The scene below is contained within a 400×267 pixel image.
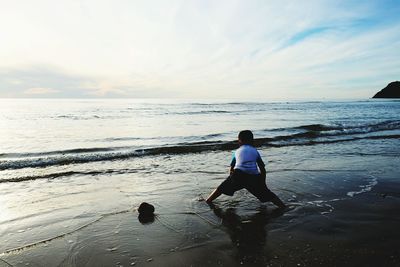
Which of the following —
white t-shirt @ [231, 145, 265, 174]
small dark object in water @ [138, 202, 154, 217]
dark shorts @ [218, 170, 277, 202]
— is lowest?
small dark object in water @ [138, 202, 154, 217]

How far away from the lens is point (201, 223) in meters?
5.68

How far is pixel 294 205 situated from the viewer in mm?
6699

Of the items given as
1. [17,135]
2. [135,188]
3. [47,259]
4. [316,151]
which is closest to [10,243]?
[47,259]

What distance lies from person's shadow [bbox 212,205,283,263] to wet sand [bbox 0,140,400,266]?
0.6 inches

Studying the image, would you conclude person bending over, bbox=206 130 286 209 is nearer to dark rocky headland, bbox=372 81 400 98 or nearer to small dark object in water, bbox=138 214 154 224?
small dark object in water, bbox=138 214 154 224

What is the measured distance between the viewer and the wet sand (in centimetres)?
434

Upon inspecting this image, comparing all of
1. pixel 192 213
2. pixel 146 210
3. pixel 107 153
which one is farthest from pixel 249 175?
pixel 107 153

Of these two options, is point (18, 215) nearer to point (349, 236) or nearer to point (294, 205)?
point (294, 205)

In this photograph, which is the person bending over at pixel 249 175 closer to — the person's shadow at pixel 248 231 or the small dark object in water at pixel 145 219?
the person's shadow at pixel 248 231

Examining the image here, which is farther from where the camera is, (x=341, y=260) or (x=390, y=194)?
(x=390, y=194)

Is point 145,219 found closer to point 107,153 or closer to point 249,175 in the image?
point 249,175

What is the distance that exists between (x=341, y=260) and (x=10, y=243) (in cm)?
483

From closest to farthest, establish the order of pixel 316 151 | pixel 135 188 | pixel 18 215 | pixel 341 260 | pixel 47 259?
1. pixel 341 260
2. pixel 47 259
3. pixel 18 215
4. pixel 135 188
5. pixel 316 151

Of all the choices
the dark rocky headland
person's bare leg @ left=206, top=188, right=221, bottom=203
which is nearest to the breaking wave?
person's bare leg @ left=206, top=188, right=221, bottom=203
